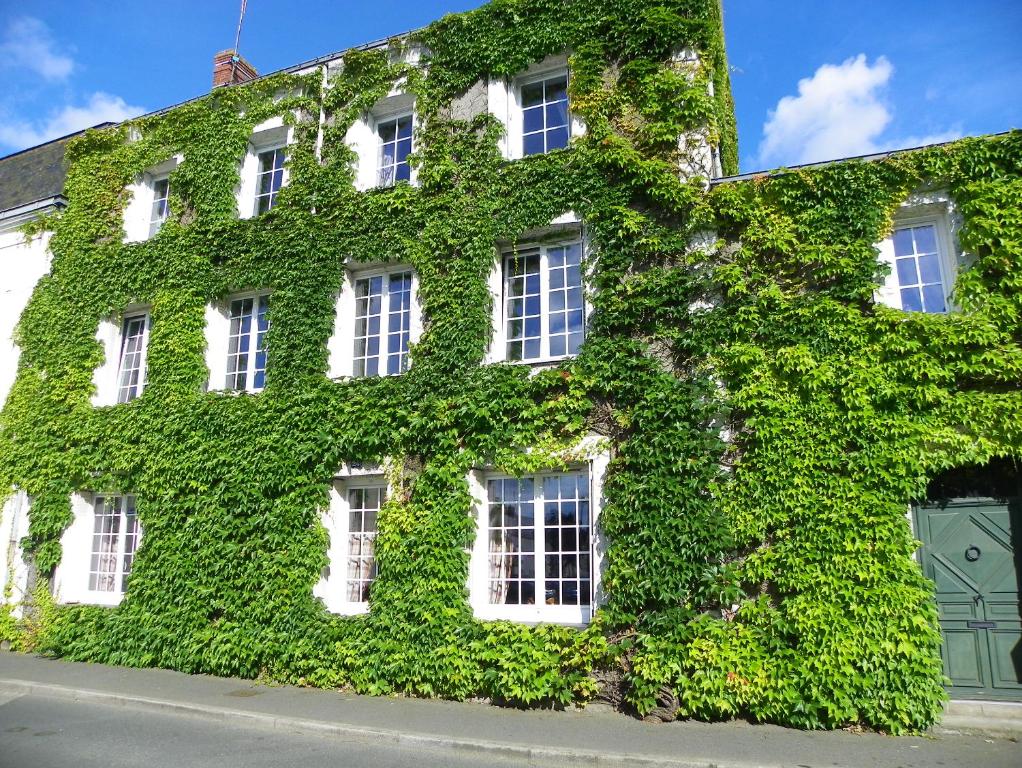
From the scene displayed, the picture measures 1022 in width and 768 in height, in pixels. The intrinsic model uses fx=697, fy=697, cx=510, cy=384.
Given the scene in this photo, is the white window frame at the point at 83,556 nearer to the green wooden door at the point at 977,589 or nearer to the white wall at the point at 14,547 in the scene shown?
the white wall at the point at 14,547

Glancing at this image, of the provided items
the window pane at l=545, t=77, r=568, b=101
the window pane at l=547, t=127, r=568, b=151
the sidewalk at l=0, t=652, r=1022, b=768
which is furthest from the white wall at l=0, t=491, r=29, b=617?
the window pane at l=545, t=77, r=568, b=101

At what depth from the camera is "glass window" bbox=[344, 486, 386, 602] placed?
9.89 m

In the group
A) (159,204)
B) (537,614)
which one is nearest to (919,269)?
(537,614)

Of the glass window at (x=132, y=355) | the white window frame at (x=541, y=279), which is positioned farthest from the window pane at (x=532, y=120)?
the glass window at (x=132, y=355)

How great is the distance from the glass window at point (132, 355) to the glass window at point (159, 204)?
5.91 ft

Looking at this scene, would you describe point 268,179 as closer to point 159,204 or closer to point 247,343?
point 159,204

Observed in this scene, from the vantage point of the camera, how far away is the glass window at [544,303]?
9.54 m

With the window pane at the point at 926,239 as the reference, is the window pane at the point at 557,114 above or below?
above

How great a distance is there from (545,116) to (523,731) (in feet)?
27.6

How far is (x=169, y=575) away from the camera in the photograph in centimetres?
1045

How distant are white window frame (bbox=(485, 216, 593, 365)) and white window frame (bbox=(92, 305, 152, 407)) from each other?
654 centimetres

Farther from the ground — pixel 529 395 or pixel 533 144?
pixel 533 144

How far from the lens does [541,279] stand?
389 inches

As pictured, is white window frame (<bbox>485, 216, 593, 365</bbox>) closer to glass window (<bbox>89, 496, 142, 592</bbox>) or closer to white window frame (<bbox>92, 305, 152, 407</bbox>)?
white window frame (<bbox>92, 305, 152, 407</bbox>)
